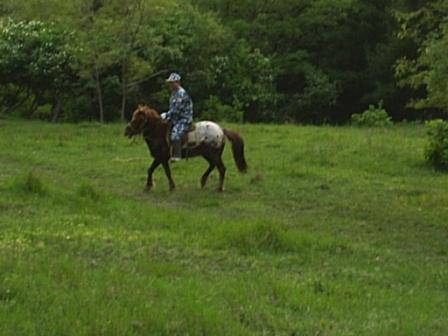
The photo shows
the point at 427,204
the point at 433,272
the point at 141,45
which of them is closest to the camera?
the point at 433,272

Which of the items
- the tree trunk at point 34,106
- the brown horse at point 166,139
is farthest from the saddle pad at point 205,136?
the tree trunk at point 34,106

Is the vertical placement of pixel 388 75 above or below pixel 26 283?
above

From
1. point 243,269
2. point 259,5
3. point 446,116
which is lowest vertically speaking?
point 243,269

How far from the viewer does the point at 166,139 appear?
1515 centimetres

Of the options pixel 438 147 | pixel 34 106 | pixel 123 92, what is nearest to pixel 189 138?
pixel 438 147

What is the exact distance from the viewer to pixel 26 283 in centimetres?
646

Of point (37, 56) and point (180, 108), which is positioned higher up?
point (37, 56)

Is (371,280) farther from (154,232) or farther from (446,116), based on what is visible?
(446,116)

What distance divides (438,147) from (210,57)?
1599 cm

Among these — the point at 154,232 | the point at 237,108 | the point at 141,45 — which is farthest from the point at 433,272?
the point at 237,108

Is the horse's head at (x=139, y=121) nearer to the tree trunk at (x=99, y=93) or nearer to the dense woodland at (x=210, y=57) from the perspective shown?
the dense woodland at (x=210, y=57)

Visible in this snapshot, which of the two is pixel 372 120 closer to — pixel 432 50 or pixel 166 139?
pixel 166 139

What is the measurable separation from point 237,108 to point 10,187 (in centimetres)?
1972

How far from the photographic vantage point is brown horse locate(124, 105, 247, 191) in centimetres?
1505
